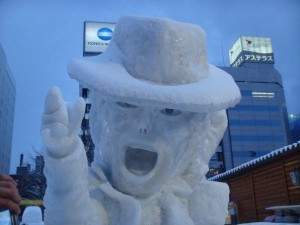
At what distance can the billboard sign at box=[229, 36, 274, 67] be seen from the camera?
206 ft

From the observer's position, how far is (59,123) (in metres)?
1.50

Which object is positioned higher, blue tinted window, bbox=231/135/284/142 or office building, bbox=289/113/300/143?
office building, bbox=289/113/300/143

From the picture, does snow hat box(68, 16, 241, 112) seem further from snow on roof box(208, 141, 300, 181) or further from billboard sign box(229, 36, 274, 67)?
billboard sign box(229, 36, 274, 67)

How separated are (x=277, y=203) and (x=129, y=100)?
958 cm

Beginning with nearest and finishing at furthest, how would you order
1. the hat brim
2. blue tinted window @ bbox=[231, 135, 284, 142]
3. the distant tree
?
the hat brim
the distant tree
blue tinted window @ bbox=[231, 135, 284, 142]

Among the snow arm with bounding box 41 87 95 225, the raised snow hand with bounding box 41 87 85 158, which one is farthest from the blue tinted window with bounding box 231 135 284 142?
the raised snow hand with bounding box 41 87 85 158

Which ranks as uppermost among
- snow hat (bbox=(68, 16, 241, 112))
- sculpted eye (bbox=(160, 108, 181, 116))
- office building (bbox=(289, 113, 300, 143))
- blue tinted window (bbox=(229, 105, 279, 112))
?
office building (bbox=(289, 113, 300, 143))

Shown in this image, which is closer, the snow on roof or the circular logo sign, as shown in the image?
the snow on roof

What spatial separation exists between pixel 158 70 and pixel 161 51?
108mm

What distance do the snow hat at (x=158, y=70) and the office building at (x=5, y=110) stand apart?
53353mm

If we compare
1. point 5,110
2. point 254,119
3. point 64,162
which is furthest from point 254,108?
point 64,162

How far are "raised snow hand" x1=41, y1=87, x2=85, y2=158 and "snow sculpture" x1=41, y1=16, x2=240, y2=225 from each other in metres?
0.12

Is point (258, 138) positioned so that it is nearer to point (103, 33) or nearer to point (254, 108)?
point (254, 108)

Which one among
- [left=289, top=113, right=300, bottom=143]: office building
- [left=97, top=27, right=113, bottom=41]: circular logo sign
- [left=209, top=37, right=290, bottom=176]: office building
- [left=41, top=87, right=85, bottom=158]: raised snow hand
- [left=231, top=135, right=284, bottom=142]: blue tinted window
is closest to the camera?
[left=41, top=87, right=85, bottom=158]: raised snow hand
